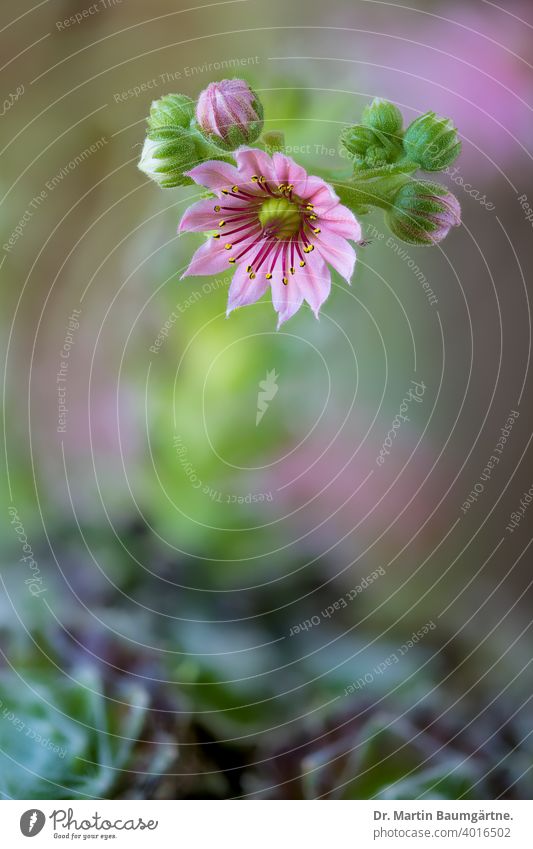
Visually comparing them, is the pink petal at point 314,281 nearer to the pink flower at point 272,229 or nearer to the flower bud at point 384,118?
the pink flower at point 272,229

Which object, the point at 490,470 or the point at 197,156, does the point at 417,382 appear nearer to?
the point at 490,470

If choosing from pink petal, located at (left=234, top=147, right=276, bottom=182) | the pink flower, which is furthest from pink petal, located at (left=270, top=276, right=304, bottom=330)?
pink petal, located at (left=234, top=147, right=276, bottom=182)

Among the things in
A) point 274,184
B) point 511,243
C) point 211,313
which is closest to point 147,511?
point 211,313

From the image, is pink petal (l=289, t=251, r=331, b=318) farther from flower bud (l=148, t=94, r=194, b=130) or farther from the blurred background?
flower bud (l=148, t=94, r=194, b=130)

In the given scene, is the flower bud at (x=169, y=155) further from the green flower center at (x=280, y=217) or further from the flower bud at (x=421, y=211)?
the flower bud at (x=421, y=211)

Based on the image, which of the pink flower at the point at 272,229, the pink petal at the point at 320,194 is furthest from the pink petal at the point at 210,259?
the pink petal at the point at 320,194

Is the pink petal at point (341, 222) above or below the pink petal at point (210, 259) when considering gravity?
below
